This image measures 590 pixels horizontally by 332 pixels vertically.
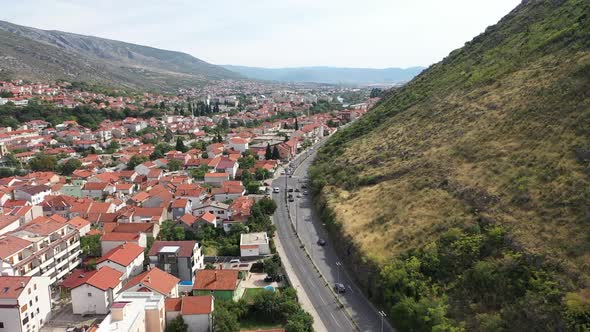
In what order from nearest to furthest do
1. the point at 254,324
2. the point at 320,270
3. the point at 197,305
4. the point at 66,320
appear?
the point at 197,305
the point at 254,324
the point at 66,320
the point at 320,270

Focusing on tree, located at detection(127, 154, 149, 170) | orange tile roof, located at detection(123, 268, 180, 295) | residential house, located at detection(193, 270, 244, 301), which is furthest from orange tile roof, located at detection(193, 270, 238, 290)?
tree, located at detection(127, 154, 149, 170)

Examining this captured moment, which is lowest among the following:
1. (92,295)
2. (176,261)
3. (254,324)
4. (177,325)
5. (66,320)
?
(66,320)

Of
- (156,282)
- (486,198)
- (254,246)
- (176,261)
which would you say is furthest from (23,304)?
(486,198)

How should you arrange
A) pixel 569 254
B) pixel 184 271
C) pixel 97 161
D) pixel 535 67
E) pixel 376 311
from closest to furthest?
pixel 569 254 < pixel 376 311 < pixel 184 271 < pixel 535 67 < pixel 97 161

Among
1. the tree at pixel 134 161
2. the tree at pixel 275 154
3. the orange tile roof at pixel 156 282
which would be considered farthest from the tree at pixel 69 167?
the orange tile roof at pixel 156 282

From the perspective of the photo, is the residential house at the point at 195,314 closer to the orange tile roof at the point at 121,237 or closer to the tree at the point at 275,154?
the orange tile roof at the point at 121,237

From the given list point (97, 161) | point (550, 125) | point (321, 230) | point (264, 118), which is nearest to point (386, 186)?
point (321, 230)

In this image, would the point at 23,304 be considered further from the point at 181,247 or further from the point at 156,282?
the point at 181,247

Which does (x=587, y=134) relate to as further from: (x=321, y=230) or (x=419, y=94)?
(x=419, y=94)
